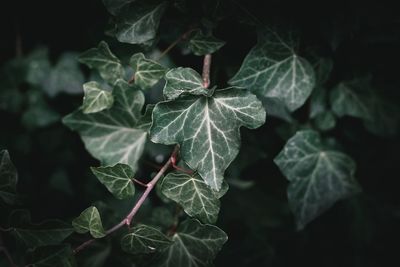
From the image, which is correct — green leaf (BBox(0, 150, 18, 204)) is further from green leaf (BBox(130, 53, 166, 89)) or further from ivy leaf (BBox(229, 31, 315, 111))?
ivy leaf (BBox(229, 31, 315, 111))

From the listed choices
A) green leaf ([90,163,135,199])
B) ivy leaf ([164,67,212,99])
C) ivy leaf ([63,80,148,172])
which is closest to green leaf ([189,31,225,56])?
ivy leaf ([164,67,212,99])

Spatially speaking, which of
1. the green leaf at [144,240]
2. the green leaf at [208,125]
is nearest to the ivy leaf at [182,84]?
the green leaf at [208,125]

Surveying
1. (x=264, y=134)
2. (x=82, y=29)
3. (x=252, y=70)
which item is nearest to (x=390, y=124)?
(x=264, y=134)

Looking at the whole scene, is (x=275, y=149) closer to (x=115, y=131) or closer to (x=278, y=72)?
(x=278, y=72)

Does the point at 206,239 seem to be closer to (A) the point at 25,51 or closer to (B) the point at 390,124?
(B) the point at 390,124

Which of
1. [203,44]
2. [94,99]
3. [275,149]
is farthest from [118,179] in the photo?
[275,149]
